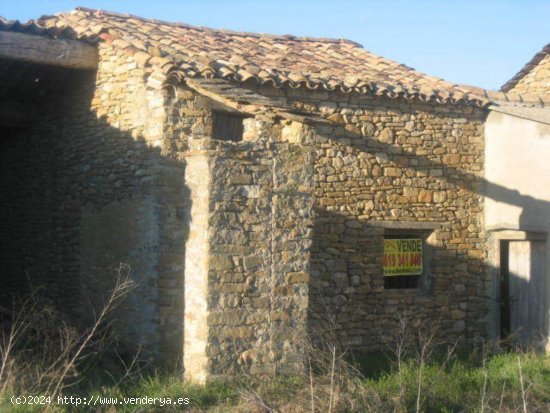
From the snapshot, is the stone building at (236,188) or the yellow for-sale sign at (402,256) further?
the yellow for-sale sign at (402,256)

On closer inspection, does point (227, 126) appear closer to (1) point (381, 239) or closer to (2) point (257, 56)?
(2) point (257, 56)

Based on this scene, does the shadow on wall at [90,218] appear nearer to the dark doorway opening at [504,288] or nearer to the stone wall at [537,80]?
the dark doorway opening at [504,288]

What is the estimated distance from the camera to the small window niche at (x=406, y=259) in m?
11.3

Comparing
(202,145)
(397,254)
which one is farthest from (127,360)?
(397,254)

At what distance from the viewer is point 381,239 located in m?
11.1

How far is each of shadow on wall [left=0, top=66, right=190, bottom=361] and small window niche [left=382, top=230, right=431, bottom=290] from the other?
127 inches

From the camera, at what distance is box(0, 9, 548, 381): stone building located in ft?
26.0

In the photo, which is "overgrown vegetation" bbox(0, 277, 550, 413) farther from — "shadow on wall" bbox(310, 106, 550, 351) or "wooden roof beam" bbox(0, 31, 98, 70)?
"wooden roof beam" bbox(0, 31, 98, 70)

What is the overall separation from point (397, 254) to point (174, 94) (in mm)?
3835

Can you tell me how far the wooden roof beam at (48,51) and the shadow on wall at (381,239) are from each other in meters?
2.99

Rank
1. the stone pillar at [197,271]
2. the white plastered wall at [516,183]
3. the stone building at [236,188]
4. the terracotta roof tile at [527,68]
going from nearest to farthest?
the stone pillar at [197,271] → the stone building at [236,188] → the white plastered wall at [516,183] → the terracotta roof tile at [527,68]

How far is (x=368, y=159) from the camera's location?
1108 cm

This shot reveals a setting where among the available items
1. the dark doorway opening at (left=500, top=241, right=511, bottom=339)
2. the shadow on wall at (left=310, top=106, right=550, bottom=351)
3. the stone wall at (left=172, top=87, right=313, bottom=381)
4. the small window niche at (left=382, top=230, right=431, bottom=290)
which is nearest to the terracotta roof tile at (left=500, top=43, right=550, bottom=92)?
the shadow on wall at (left=310, top=106, right=550, bottom=351)

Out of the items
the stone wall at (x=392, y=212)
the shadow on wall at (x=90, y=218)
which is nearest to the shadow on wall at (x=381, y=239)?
the stone wall at (x=392, y=212)
